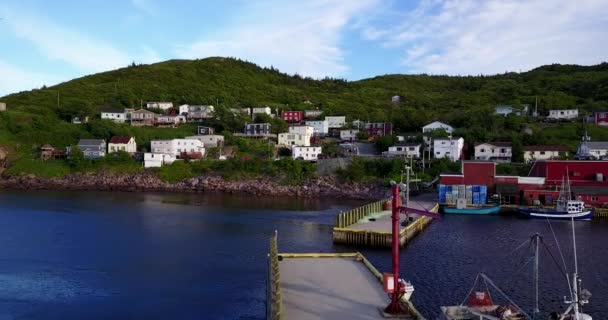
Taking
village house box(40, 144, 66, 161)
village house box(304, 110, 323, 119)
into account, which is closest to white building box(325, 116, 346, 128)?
village house box(304, 110, 323, 119)

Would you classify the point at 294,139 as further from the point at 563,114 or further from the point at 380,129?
the point at 563,114

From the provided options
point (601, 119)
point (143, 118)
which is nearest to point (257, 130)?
point (143, 118)

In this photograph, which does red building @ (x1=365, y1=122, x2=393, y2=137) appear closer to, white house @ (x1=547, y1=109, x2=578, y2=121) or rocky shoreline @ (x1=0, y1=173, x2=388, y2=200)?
rocky shoreline @ (x1=0, y1=173, x2=388, y2=200)

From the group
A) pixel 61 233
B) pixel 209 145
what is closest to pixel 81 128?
pixel 209 145

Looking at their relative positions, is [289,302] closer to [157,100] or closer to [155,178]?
[155,178]

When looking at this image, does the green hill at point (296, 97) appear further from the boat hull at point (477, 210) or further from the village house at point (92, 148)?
the boat hull at point (477, 210)
